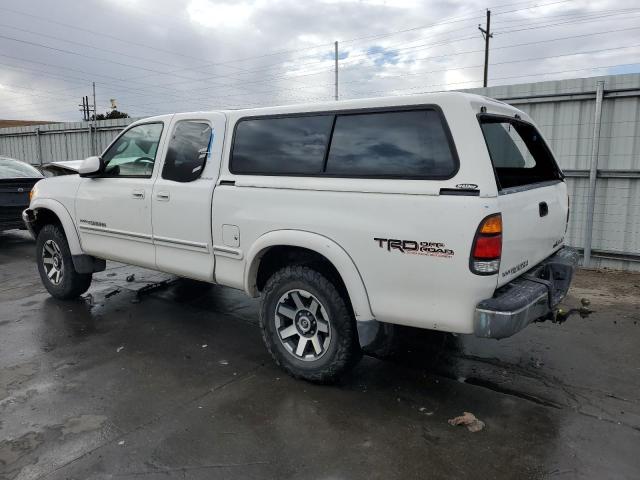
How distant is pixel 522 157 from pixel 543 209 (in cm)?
104

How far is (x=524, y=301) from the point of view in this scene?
305 centimetres

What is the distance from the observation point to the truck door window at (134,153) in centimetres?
483

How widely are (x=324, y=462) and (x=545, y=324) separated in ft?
10.4

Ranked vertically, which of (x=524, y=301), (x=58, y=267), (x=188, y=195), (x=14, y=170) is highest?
(x=14, y=170)

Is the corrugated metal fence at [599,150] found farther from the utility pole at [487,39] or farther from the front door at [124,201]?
the utility pole at [487,39]

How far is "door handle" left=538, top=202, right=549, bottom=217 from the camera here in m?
3.51

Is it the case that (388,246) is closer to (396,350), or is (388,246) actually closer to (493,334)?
(493,334)

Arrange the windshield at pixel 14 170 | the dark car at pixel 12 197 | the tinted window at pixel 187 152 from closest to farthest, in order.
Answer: the tinted window at pixel 187 152, the dark car at pixel 12 197, the windshield at pixel 14 170

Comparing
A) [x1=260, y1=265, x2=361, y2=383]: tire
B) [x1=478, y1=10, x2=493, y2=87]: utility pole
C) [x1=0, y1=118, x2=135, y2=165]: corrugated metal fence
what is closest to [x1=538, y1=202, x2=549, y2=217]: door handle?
[x1=260, y1=265, x2=361, y2=383]: tire

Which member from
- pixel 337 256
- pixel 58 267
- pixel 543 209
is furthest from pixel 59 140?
pixel 543 209

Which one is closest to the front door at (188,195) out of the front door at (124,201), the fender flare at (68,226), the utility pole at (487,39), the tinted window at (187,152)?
the tinted window at (187,152)

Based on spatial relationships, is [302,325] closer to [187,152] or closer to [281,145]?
[281,145]

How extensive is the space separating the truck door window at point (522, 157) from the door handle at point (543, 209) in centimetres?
44

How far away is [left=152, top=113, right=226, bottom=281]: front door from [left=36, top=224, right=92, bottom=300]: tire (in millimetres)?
1660
